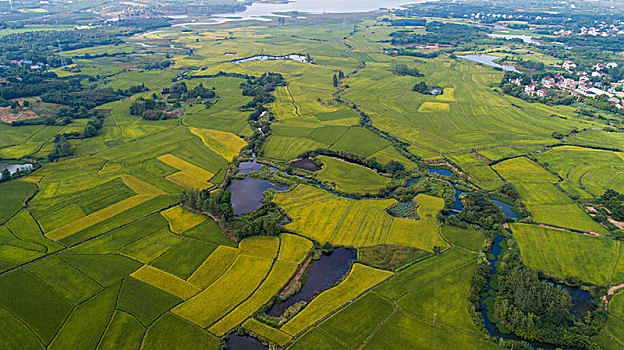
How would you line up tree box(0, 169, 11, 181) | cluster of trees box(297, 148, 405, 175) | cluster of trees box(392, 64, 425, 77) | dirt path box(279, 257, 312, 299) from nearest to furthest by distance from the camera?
dirt path box(279, 257, 312, 299)
tree box(0, 169, 11, 181)
cluster of trees box(297, 148, 405, 175)
cluster of trees box(392, 64, 425, 77)

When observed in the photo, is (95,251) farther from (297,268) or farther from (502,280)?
(502,280)

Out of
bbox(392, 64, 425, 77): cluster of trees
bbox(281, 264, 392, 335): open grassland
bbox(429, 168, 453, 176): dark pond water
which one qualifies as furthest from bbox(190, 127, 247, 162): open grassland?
bbox(392, 64, 425, 77): cluster of trees

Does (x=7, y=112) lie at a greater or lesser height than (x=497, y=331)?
greater

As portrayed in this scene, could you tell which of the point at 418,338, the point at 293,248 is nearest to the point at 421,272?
the point at 418,338

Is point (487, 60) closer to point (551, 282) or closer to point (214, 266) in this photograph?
point (551, 282)

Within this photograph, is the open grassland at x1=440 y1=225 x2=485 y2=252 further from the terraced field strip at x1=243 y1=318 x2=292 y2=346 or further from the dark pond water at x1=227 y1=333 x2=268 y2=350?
the dark pond water at x1=227 y1=333 x2=268 y2=350

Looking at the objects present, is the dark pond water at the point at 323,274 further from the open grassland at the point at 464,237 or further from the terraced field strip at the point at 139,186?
the terraced field strip at the point at 139,186

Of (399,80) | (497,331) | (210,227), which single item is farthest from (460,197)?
(399,80)
